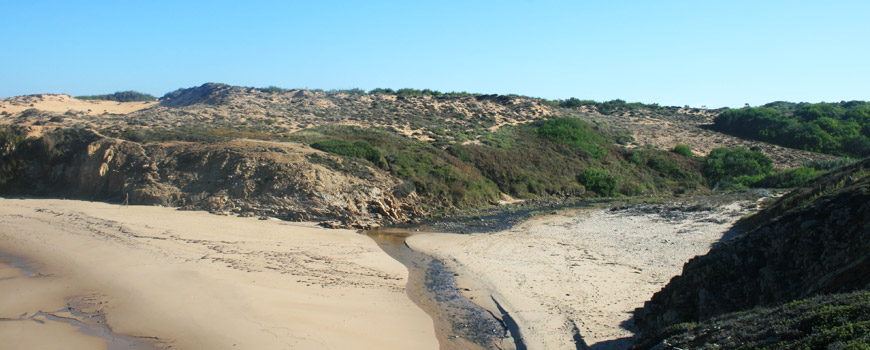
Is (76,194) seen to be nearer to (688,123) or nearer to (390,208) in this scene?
(390,208)

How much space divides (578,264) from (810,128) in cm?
4568

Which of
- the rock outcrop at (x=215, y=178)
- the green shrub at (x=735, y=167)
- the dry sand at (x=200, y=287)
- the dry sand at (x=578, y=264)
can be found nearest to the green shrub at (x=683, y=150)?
the green shrub at (x=735, y=167)

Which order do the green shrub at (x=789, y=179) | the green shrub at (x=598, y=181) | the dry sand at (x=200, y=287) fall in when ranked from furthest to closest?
the green shrub at (x=598, y=181)
the green shrub at (x=789, y=179)
the dry sand at (x=200, y=287)

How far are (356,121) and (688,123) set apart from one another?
3736cm

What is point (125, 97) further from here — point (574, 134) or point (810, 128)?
point (810, 128)

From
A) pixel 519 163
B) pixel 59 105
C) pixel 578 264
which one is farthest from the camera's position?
pixel 59 105

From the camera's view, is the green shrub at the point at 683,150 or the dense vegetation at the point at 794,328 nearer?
the dense vegetation at the point at 794,328

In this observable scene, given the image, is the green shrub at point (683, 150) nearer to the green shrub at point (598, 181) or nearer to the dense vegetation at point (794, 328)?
the green shrub at point (598, 181)

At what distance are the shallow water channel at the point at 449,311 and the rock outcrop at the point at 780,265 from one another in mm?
2933

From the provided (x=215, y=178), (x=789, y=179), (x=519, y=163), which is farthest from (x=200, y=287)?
(x=789, y=179)

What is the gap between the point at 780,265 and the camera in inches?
308

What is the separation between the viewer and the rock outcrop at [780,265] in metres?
7.05

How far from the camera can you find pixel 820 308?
560 cm

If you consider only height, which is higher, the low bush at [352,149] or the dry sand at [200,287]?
the low bush at [352,149]
